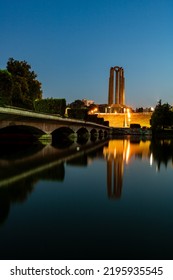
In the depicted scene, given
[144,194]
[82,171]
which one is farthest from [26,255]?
[82,171]

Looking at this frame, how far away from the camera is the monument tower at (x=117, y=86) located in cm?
14850

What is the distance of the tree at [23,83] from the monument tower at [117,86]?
79208mm

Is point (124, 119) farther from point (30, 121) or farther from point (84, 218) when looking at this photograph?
point (84, 218)

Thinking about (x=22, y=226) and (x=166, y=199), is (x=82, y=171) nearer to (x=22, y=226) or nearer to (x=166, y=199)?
(x=166, y=199)

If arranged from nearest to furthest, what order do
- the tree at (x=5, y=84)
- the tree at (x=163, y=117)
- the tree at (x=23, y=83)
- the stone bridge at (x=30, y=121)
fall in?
the stone bridge at (x=30, y=121), the tree at (x=5, y=84), the tree at (x=23, y=83), the tree at (x=163, y=117)

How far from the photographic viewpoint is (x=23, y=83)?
62875 mm

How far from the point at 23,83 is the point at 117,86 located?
93756mm

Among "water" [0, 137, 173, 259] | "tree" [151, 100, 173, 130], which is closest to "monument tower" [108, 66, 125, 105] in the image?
"tree" [151, 100, 173, 130]

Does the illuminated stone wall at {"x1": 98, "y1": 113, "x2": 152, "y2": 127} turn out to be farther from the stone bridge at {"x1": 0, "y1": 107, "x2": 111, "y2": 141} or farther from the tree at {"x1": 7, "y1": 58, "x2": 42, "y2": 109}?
the stone bridge at {"x1": 0, "y1": 107, "x2": 111, "y2": 141}

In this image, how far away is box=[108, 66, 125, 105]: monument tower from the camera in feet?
487

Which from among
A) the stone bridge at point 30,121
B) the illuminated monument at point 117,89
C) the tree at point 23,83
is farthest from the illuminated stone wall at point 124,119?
the stone bridge at point 30,121

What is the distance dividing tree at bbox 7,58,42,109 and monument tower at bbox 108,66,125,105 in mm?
79208

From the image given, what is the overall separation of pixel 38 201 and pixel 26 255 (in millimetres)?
3696

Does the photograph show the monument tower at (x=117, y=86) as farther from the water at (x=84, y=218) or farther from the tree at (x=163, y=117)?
the water at (x=84, y=218)
